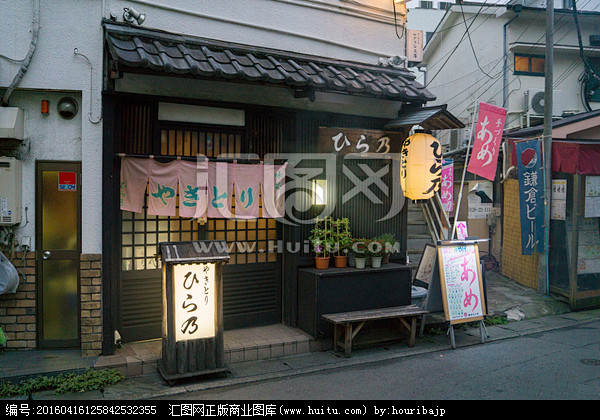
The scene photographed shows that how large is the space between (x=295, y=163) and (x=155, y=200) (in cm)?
296

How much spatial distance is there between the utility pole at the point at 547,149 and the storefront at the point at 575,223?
23 centimetres

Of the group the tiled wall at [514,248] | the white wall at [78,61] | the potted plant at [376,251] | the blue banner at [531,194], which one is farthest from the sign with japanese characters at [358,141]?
the tiled wall at [514,248]

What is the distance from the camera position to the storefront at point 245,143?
7.66m

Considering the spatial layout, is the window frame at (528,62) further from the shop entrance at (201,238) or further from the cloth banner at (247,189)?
the cloth banner at (247,189)

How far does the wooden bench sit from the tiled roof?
439cm

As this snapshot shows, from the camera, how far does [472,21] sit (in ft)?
66.1

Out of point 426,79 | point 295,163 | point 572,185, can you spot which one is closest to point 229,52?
point 295,163

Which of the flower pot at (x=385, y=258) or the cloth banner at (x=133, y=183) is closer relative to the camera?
the cloth banner at (x=133, y=183)

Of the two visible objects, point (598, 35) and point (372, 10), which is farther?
point (598, 35)

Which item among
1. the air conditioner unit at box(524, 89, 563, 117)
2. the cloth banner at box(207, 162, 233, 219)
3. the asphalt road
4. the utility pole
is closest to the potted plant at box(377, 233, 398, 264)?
the asphalt road

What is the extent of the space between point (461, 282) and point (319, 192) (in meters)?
3.54

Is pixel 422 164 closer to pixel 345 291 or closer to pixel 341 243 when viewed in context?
pixel 341 243

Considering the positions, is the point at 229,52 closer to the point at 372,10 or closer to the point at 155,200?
the point at 155,200

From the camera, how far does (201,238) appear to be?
8.95 m
